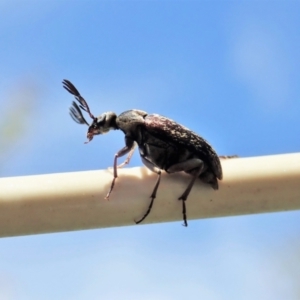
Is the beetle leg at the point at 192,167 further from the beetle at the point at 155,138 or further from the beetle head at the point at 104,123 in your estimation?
the beetle head at the point at 104,123

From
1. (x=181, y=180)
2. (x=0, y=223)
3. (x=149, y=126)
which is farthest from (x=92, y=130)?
(x=0, y=223)

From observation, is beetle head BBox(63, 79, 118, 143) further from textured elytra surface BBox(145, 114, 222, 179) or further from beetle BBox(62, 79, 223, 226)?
textured elytra surface BBox(145, 114, 222, 179)

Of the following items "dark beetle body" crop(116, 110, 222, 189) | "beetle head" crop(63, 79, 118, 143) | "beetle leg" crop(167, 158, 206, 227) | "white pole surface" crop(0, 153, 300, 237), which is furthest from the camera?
"beetle head" crop(63, 79, 118, 143)

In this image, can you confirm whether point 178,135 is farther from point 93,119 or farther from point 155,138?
point 93,119

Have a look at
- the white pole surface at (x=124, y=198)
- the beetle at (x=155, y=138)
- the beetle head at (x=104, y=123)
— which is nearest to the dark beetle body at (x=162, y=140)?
the beetle at (x=155, y=138)

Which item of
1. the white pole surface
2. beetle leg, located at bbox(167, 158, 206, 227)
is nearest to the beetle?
beetle leg, located at bbox(167, 158, 206, 227)

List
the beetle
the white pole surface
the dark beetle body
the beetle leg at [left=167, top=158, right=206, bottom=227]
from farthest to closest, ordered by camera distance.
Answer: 1. the dark beetle body
2. the beetle
3. the beetle leg at [left=167, top=158, right=206, bottom=227]
4. the white pole surface

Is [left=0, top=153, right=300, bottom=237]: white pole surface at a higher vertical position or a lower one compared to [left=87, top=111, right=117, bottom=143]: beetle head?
higher

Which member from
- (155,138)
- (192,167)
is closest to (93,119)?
(155,138)
